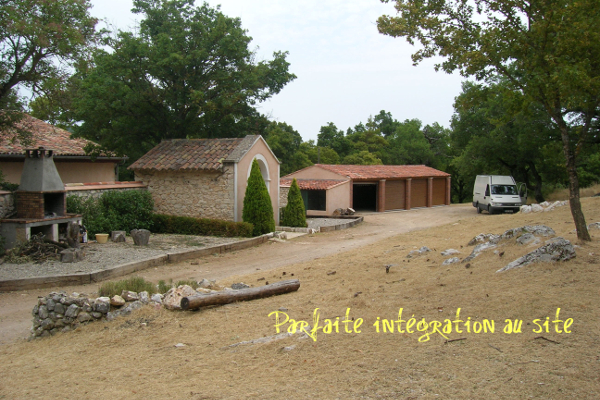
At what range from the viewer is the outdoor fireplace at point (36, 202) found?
12.9 metres

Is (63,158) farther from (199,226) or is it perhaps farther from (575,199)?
(575,199)

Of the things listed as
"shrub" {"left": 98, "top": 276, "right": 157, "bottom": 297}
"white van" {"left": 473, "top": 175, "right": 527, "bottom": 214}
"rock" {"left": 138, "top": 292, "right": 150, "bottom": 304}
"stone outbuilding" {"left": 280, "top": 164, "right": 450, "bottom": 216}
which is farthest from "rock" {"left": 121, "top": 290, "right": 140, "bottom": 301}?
"white van" {"left": 473, "top": 175, "right": 527, "bottom": 214}

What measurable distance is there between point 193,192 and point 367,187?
1977 centimetres

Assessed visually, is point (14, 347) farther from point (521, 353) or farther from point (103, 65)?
point (103, 65)

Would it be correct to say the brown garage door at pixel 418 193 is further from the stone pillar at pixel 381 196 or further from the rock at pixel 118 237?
the rock at pixel 118 237

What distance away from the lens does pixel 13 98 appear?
13.2 m

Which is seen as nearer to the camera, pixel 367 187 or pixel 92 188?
pixel 92 188

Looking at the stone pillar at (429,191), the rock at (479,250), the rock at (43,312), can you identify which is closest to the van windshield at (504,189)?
the stone pillar at (429,191)

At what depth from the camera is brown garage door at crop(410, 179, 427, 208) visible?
118ft

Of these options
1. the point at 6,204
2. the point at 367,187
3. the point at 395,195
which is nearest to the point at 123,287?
the point at 6,204

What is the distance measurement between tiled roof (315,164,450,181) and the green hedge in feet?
47.9

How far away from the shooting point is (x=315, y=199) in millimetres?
30000

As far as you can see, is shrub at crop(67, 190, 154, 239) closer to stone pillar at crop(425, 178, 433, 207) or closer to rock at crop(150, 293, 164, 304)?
rock at crop(150, 293, 164, 304)

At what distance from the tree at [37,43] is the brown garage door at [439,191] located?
30235 mm
